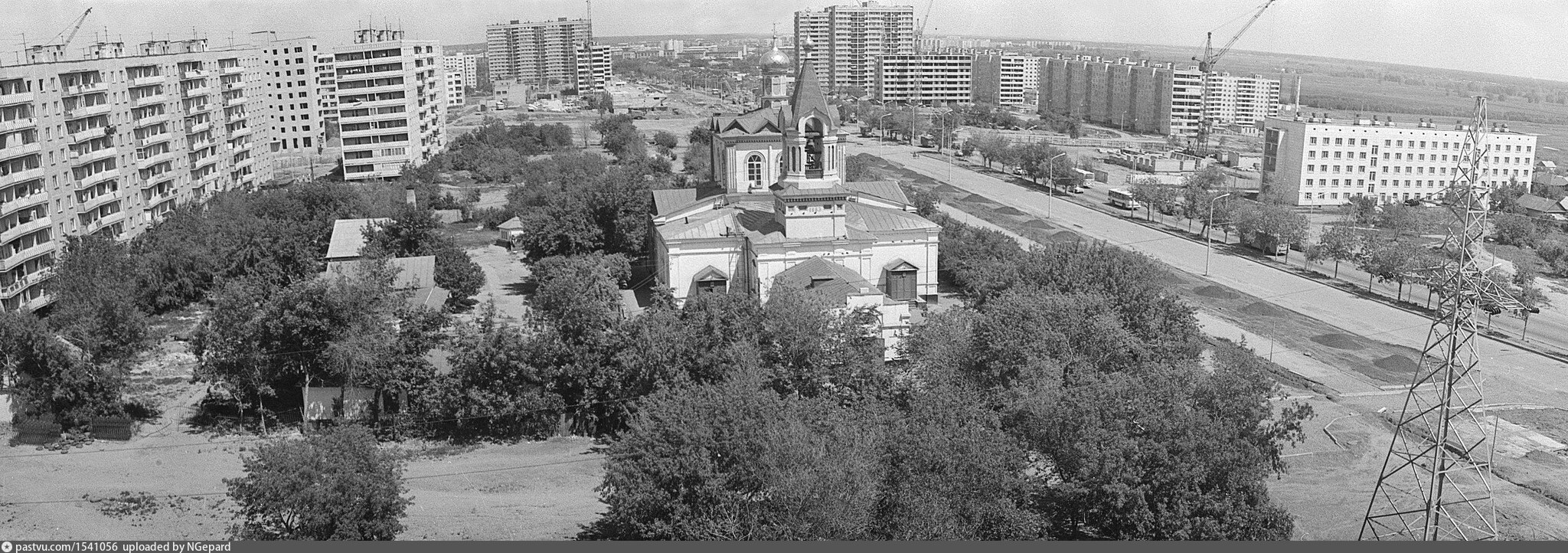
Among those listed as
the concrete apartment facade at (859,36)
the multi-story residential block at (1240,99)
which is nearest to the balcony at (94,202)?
the multi-story residential block at (1240,99)

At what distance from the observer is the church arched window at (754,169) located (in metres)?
38.9

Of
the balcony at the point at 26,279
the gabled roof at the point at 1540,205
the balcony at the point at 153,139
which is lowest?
the gabled roof at the point at 1540,205

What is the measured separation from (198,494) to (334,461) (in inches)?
243

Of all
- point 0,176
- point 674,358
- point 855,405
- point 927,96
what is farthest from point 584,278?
point 927,96

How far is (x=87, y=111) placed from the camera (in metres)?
39.2

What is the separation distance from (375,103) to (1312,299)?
47.2 meters

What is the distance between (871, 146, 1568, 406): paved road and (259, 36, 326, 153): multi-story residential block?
41.9m

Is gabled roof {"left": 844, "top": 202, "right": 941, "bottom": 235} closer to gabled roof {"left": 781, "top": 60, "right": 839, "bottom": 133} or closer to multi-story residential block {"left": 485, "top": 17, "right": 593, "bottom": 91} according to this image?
gabled roof {"left": 781, "top": 60, "right": 839, "bottom": 133}

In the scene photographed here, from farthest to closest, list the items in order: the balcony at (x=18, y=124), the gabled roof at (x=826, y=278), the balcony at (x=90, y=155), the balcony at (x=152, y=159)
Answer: the balcony at (x=152, y=159)
the balcony at (x=90, y=155)
the balcony at (x=18, y=124)
the gabled roof at (x=826, y=278)

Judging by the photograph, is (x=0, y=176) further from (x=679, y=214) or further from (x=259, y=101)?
(x=259, y=101)

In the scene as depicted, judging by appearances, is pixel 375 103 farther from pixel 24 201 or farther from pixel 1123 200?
pixel 1123 200

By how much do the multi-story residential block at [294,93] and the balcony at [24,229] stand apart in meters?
40.8

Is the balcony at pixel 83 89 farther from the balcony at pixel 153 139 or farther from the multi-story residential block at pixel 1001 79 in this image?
the multi-story residential block at pixel 1001 79

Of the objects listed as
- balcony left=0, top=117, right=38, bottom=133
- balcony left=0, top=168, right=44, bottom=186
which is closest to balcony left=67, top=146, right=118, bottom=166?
balcony left=0, top=168, right=44, bottom=186
